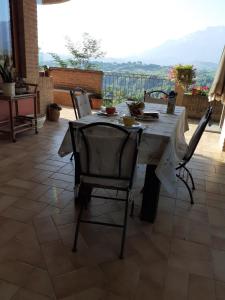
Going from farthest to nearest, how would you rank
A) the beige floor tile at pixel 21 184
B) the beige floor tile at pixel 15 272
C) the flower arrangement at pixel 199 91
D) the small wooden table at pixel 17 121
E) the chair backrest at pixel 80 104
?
the flower arrangement at pixel 199 91 → the small wooden table at pixel 17 121 → the chair backrest at pixel 80 104 → the beige floor tile at pixel 21 184 → the beige floor tile at pixel 15 272

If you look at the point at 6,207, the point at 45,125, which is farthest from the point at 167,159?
the point at 45,125

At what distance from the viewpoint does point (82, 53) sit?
26.1ft

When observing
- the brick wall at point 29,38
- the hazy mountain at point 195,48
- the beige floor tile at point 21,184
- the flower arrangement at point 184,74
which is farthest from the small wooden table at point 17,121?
the hazy mountain at point 195,48

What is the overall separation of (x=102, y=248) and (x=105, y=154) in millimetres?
682

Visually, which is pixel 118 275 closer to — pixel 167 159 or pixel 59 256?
pixel 59 256

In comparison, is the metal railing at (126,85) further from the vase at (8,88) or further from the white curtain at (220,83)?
the vase at (8,88)

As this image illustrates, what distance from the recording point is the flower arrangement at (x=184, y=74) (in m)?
6.05

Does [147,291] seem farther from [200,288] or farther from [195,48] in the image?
[195,48]

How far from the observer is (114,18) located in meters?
8.74

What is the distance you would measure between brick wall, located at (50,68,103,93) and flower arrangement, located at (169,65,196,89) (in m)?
2.01

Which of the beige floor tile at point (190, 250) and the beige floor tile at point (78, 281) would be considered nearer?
the beige floor tile at point (78, 281)

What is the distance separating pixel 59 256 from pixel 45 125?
3.57 meters

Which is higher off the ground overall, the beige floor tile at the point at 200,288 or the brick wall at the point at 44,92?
the brick wall at the point at 44,92

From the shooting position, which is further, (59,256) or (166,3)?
(166,3)
